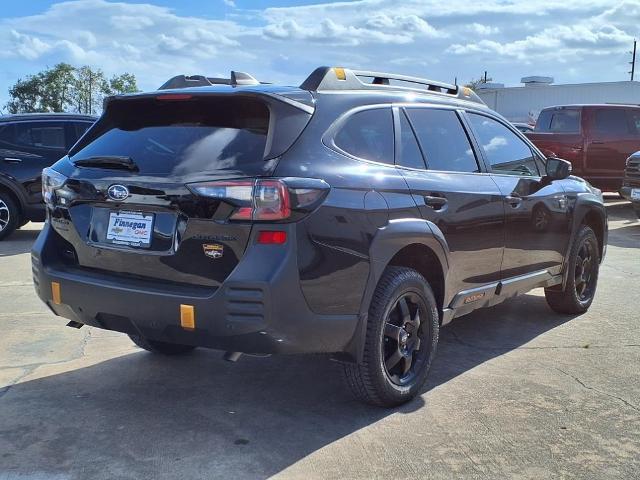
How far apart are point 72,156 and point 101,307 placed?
3.33ft

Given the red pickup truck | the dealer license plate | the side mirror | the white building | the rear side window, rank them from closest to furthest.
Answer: the dealer license plate → the side mirror → the red pickup truck → the rear side window → the white building

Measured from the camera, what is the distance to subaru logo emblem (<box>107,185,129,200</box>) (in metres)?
3.52

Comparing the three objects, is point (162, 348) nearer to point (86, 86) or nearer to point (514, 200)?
point (514, 200)

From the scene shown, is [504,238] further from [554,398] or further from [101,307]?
[101,307]

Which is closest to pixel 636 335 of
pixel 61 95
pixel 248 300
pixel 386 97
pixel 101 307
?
pixel 386 97

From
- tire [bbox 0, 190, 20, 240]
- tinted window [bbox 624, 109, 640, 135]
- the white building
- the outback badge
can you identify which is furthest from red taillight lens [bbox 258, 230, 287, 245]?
the white building

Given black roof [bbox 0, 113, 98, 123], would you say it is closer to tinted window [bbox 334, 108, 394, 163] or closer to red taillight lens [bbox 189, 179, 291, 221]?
tinted window [bbox 334, 108, 394, 163]

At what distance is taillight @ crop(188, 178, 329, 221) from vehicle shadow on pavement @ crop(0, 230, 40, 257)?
6.63m

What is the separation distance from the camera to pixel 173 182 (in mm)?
3375

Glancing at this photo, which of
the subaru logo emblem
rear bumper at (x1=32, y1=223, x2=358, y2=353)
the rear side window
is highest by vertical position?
the rear side window

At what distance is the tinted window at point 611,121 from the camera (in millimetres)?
14594

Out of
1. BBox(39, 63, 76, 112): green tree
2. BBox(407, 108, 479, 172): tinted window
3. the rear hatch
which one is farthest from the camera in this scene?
BBox(39, 63, 76, 112): green tree

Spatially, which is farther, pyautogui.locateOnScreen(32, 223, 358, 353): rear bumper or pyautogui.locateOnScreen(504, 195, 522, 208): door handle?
pyautogui.locateOnScreen(504, 195, 522, 208): door handle

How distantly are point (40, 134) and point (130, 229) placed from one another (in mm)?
7424
